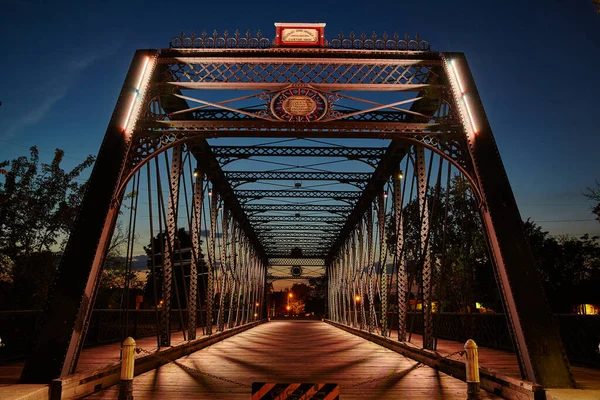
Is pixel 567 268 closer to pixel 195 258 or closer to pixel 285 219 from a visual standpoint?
pixel 285 219

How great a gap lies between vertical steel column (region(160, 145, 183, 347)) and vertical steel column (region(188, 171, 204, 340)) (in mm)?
1444

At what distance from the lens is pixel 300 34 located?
381 inches

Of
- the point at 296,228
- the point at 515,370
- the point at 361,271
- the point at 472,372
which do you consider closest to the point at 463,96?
the point at 515,370

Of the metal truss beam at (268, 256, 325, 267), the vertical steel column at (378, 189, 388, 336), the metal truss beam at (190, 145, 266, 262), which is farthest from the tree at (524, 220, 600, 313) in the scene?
the metal truss beam at (268, 256, 325, 267)

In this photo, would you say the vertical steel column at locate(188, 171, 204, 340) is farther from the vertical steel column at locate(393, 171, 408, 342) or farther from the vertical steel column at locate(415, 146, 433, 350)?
the vertical steel column at locate(415, 146, 433, 350)

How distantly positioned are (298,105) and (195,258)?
230 inches

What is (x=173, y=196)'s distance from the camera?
1162cm

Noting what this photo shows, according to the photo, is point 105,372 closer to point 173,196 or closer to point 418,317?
point 173,196

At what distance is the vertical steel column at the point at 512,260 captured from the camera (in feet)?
19.9

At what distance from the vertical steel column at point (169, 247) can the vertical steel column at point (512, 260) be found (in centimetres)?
652

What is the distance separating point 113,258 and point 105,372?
17.7m

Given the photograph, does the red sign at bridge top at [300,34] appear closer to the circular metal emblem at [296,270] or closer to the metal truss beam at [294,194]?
the metal truss beam at [294,194]

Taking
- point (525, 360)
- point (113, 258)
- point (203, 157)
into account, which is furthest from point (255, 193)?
point (525, 360)

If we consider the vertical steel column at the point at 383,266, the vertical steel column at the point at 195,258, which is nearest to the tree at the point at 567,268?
the vertical steel column at the point at 383,266
